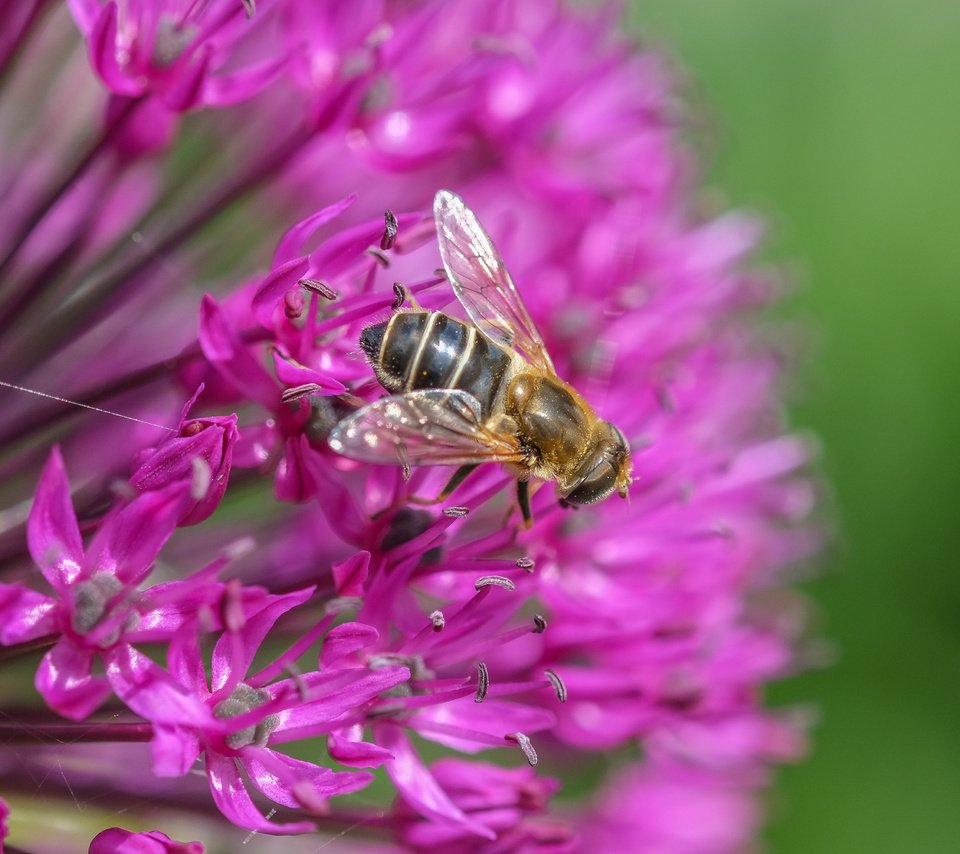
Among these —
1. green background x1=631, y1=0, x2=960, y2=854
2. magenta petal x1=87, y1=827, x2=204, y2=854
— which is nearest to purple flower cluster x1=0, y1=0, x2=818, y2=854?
magenta petal x1=87, y1=827, x2=204, y2=854

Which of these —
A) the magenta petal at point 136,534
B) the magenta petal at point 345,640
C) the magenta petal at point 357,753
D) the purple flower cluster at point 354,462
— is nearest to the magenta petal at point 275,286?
the purple flower cluster at point 354,462

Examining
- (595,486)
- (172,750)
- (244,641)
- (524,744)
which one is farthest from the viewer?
(595,486)

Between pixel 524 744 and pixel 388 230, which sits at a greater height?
pixel 388 230

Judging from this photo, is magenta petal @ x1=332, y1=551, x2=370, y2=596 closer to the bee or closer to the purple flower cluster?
the purple flower cluster

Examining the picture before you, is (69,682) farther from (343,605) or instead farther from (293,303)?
(293,303)

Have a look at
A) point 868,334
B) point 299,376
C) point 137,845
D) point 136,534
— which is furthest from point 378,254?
point 868,334

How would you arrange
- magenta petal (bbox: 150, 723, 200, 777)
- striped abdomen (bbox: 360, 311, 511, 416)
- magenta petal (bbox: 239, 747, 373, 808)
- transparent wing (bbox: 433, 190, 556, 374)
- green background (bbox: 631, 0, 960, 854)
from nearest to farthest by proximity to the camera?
magenta petal (bbox: 150, 723, 200, 777) → magenta petal (bbox: 239, 747, 373, 808) → striped abdomen (bbox: 360, 311, 511, 416) → transparent wing (bbox: 433, 190, 556, 374) → green background (bbox: 631, 0, 960, 854)
